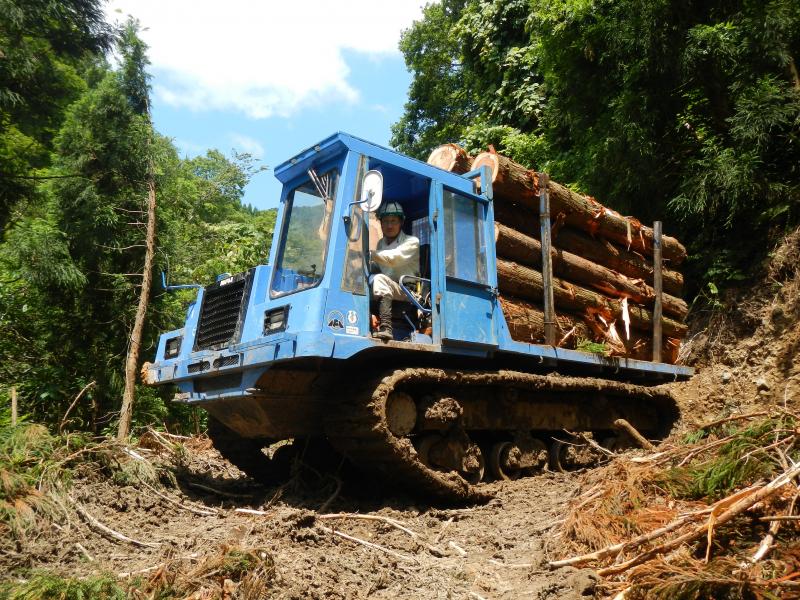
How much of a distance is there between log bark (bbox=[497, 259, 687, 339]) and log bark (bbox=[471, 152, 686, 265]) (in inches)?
31.7

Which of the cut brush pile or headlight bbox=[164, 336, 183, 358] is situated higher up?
headlight bbox=[164, 336, 183, 358]

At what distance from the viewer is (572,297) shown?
831 cm

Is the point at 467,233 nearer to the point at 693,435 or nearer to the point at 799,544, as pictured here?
the point at 693,435

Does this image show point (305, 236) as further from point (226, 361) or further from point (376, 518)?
point (376, 518)

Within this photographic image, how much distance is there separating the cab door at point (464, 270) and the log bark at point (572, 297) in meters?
0.51

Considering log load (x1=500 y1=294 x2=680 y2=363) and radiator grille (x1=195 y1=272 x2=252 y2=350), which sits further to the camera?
log load (x1=500 y1=294 x2=680 y2=363)

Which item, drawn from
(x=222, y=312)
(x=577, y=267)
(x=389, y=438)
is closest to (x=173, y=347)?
(x=222, y=312)

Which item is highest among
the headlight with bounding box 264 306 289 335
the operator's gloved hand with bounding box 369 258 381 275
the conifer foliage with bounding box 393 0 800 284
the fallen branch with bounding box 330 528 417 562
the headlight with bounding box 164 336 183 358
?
the conifer foliage with bounding box 393 0 800 284

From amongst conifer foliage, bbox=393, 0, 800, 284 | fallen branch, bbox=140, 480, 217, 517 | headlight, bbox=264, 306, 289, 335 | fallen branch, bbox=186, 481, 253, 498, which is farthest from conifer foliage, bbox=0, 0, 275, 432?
conifer foliage, bbox=393, 0, 800, 284

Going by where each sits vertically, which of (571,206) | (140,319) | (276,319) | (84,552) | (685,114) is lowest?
(84,552)

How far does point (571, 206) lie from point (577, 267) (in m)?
0.74

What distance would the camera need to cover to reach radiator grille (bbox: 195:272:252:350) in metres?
6.29

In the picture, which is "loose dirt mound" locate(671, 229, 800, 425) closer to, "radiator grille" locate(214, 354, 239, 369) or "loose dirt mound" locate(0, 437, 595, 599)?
"loose dirt mound" locate(0, 437, 595, 599)

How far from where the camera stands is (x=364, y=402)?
5.60 meters
